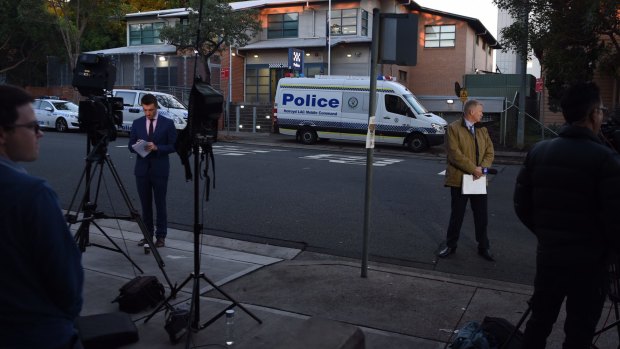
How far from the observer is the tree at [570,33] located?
1627cm

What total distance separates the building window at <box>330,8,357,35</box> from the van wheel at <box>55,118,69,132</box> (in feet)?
51.6

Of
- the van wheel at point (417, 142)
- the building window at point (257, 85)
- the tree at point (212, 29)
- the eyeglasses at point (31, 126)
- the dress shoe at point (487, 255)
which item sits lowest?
the dress shoe at point (487, 255)

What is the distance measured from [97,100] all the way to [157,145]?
42.4 inches

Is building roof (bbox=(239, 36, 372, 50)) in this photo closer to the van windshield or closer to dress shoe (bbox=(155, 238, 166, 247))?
the van windshield

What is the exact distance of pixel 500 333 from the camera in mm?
4012

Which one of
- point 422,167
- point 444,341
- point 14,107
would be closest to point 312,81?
point 422,167

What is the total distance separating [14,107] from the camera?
7.18 ft

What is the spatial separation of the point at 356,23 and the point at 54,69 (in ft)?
79.6

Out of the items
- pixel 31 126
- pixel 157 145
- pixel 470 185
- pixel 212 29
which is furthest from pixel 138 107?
pixel 31 126

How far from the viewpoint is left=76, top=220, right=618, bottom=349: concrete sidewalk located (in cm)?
458

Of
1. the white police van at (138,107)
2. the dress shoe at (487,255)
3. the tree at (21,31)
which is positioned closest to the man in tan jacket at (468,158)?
the dress shoe at (487,255)

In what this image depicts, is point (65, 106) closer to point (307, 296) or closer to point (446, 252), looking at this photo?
point (446, 252)

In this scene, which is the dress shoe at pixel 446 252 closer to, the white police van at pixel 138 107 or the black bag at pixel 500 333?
the black bag at pixel 500 333

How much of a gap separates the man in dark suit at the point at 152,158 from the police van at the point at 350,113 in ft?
49.7
